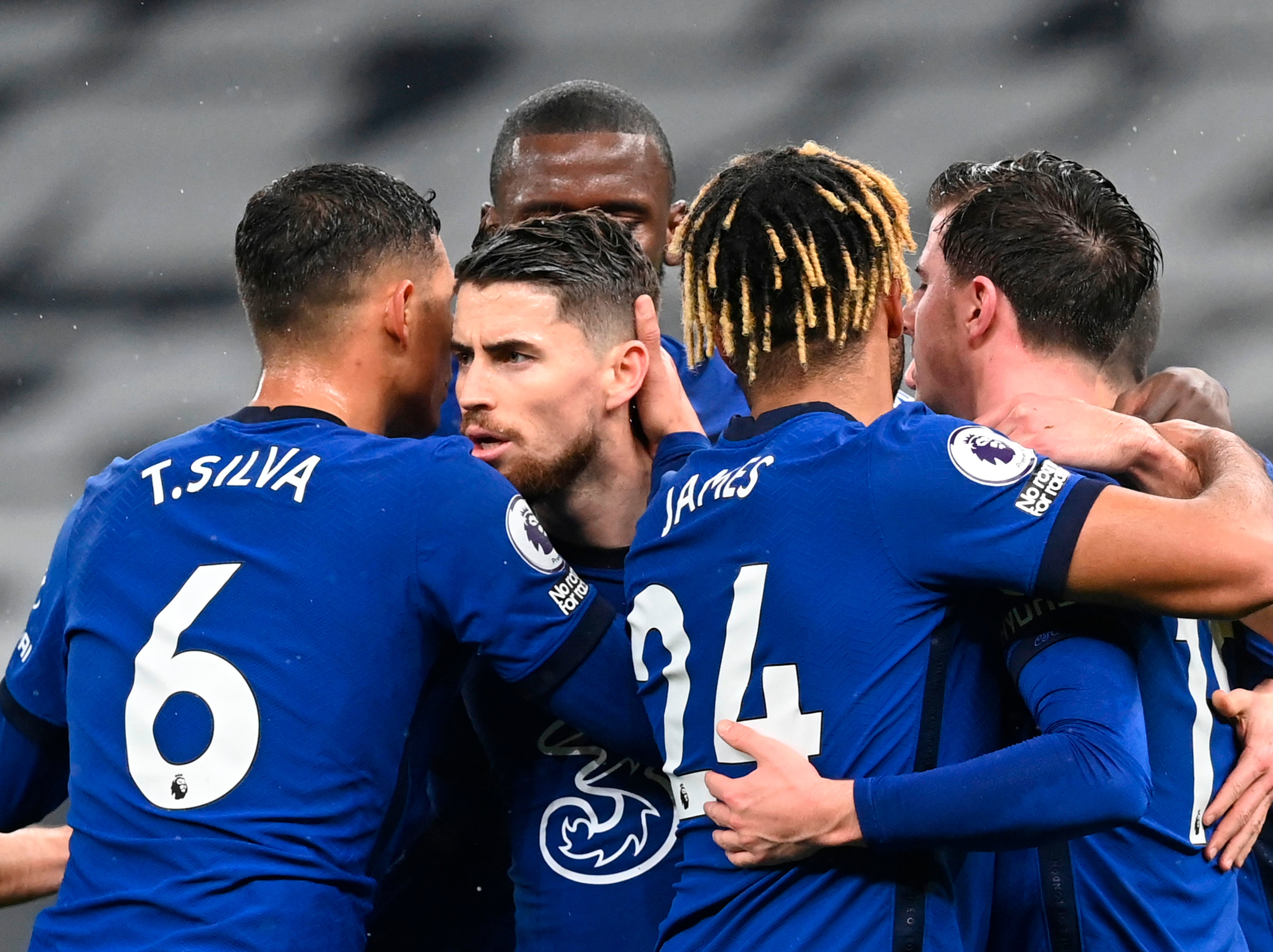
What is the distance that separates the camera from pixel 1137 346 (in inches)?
94.3

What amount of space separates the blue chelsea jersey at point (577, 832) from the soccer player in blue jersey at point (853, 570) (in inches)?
13.3

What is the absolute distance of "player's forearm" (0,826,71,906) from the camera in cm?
222

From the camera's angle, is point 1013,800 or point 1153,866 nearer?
point 1013,800

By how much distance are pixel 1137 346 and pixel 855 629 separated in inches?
36.3

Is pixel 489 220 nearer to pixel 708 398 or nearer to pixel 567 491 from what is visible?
pixel 708 398

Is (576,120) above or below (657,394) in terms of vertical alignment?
above

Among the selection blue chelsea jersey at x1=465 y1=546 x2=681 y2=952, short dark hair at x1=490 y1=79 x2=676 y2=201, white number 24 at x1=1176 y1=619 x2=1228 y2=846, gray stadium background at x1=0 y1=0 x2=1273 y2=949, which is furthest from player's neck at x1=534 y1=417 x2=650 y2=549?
gray stadium background at x1=0 y1=0 x2=1273 y2=949

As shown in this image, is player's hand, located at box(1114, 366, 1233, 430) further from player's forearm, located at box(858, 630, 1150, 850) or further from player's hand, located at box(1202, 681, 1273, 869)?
player's forearm, located at box(858, 630, 1150, 850)

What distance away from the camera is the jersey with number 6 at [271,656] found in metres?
1.93

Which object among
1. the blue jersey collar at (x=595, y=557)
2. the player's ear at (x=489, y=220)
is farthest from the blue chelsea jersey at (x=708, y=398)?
the blue jersey collar at (x=595, y=557)

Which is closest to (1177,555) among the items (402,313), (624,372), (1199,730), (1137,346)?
(1199,730)

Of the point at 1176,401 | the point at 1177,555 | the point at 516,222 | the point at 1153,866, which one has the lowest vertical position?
the point at 1153,866

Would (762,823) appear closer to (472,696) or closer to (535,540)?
(535,540)

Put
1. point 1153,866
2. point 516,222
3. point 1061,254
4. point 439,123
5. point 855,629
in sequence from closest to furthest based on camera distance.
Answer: point 855,629
point 1153,866
point 1061,254
point 516,222
point 439,123
